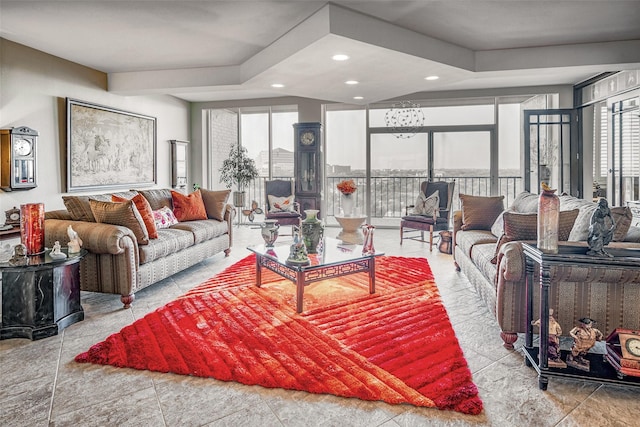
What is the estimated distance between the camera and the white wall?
4.45 m

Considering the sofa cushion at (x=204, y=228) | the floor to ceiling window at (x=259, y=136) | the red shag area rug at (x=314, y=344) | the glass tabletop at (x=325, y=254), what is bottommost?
the red shag area rug at (x=314, y=344)

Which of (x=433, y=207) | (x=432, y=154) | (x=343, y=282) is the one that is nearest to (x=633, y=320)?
(x=343, y=282)

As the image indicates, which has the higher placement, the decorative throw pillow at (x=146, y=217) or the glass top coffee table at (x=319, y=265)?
the decorative throw pillow at (x=146, y=217)

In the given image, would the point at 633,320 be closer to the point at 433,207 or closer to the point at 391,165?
the point at 433,207

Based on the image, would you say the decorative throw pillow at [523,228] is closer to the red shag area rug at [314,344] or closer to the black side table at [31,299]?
the red shag area rug at [314,344]

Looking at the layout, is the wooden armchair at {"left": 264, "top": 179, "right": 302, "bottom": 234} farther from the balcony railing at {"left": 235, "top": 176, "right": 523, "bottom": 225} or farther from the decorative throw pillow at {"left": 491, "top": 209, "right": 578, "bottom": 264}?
the decorative throw pillow at {"left": 491, "top": 209, "right": 578, "bottom": 264}

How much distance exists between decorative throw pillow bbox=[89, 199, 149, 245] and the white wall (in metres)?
1.68

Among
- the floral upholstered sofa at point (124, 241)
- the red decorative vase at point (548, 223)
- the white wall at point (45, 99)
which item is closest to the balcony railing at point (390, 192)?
the white wall at point (45, 99)

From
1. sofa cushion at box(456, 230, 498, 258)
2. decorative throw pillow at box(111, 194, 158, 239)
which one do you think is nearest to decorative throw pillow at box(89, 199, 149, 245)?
decorative throw pillow at box(111, 194, 158, 239)

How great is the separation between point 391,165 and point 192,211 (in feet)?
13.9

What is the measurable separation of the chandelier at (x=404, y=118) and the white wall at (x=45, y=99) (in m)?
4.63

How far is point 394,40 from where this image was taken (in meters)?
4.05

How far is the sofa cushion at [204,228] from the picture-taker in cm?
460

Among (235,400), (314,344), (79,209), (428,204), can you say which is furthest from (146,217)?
(428,204)
